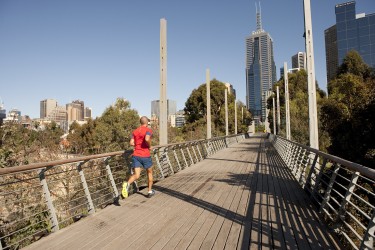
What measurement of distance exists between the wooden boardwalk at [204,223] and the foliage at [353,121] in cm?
1104

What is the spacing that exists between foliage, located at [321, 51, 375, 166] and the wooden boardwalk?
435 inches

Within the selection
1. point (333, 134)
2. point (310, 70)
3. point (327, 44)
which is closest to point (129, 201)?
point (310, 70)

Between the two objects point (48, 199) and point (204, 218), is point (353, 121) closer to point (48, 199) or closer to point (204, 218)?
point (204, 218)

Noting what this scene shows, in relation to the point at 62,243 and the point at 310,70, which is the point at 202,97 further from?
the point at 62,243

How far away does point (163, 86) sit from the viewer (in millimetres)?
10109

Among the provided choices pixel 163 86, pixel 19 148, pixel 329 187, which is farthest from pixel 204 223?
pixel 19 148

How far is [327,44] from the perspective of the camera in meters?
139

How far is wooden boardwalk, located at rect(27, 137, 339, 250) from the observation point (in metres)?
3.99

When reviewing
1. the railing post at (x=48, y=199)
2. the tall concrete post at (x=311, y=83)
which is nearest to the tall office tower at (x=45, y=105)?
the tall concrete post at (x=311, y=83)

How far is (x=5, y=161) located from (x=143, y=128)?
166 inches

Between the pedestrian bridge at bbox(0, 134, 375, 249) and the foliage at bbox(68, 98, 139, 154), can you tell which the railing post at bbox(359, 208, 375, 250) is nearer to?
the pedestrian bridge at bbox(0, 134, 375, 249)

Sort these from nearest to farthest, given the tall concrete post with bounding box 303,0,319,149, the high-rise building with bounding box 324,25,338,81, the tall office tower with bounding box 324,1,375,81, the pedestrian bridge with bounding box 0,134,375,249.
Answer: the pedestrian bridge with bounding box 0,134,375,249 < the tall concrete post with bounding box 303,0,319,149 < the high-rise building with bounding box 324,25,338,81 < the tall office tower with bounding box 324,1,375,81

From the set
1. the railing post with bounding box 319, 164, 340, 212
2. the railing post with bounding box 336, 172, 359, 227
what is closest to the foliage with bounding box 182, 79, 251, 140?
the railing post with bounding box 319, 164, 340, 212

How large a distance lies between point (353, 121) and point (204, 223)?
15.4 m
